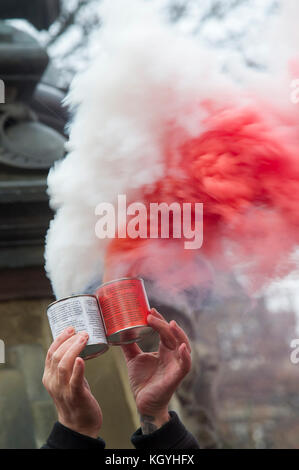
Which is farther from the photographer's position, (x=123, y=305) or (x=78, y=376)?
(x=123, y=305)

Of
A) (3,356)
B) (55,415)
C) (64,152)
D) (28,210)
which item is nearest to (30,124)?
(64,152)

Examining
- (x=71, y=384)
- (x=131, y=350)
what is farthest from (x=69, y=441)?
(x=131, y=350)

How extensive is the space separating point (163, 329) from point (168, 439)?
15.1 inches

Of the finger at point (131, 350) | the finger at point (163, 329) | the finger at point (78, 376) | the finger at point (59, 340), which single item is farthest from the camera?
the finger at point (131, 350)

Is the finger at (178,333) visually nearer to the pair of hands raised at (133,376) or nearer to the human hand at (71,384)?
the pair of hands raised at (133,376)

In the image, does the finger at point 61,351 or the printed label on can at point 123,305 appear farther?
the printed label on can at point 123,305

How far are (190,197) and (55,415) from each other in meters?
1.98

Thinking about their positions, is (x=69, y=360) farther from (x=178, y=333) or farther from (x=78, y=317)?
(x=178, y=333)

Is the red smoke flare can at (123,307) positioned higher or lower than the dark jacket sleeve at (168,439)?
higher

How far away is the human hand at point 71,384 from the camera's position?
6.31 feet

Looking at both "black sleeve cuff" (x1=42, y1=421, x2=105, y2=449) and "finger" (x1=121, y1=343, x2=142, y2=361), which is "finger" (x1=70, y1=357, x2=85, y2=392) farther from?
"finger" (x1=121, y1=343, x2=142, y2=361)

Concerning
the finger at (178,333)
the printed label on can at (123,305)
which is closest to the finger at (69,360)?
the printed label on can at (123,305)

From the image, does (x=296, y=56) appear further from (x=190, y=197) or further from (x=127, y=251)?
(x=127, y=251)

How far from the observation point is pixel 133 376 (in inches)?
89.1
